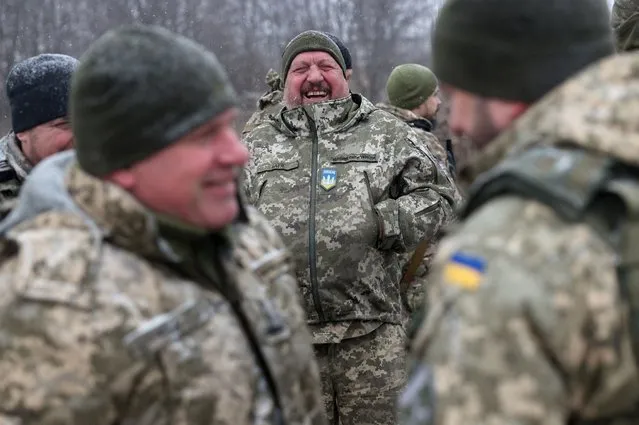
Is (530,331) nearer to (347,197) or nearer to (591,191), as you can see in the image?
(591,191)

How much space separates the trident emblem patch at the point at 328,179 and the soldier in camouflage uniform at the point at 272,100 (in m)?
0.94

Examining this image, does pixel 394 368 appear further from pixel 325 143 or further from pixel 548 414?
pixel 548 414

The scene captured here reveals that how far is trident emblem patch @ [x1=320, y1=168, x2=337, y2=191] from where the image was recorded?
4211 mm

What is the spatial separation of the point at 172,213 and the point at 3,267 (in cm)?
40

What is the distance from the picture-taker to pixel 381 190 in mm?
4223

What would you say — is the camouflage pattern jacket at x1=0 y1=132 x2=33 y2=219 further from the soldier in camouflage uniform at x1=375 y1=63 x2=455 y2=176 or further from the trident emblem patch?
the soldier in camouflage uniform at x1=375 y1=63 x2=455 y2=176

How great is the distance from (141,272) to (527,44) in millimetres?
997

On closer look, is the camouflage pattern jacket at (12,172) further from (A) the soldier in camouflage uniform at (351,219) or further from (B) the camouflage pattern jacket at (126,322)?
(B) the camouflage pattern jacket at (126,322)

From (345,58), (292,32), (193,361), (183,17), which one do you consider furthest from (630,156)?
(292,32)

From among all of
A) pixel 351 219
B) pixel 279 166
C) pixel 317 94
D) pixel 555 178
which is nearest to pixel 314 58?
pixel 317 94

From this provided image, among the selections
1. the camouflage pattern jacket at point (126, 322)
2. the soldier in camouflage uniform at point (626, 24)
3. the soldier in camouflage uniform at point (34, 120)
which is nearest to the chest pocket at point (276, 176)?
the soldier in camouflage uniform at point (34, 120)

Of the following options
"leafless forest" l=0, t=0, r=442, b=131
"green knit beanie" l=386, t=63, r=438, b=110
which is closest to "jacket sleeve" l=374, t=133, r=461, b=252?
"green knit beanie" l=386, t=63, r=438, b=110

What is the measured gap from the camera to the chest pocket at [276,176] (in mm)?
4301

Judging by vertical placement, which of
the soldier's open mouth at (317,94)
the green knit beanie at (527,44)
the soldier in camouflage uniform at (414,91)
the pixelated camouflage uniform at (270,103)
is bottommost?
the soldier in camouflage uniform at (414,91)
